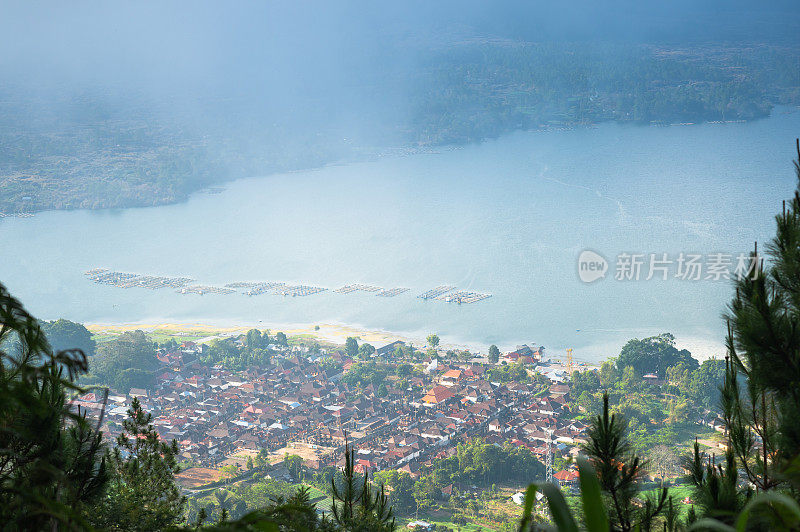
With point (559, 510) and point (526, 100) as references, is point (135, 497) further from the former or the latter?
point (526, 100)

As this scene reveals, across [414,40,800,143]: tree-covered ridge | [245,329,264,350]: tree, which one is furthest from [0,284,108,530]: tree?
[414,40,800,143]: tree-covered ridge

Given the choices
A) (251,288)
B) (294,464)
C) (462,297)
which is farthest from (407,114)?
(294,464)

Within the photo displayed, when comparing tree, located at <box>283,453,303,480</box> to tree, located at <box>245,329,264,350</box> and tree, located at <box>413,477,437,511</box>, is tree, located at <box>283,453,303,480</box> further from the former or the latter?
tree, located at <box>245,329,264,350</box>

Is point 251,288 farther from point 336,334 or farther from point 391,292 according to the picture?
point 336,334

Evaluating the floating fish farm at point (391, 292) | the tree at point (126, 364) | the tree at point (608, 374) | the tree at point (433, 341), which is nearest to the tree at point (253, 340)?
the tree at point (126, 364)

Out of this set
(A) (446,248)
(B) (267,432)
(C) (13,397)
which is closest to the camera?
(C) (13,397)

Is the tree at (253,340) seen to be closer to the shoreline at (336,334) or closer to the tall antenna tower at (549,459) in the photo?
the shoreline at (336,334)

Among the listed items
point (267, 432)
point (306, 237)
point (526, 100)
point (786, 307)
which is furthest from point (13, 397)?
point (526, 100)
